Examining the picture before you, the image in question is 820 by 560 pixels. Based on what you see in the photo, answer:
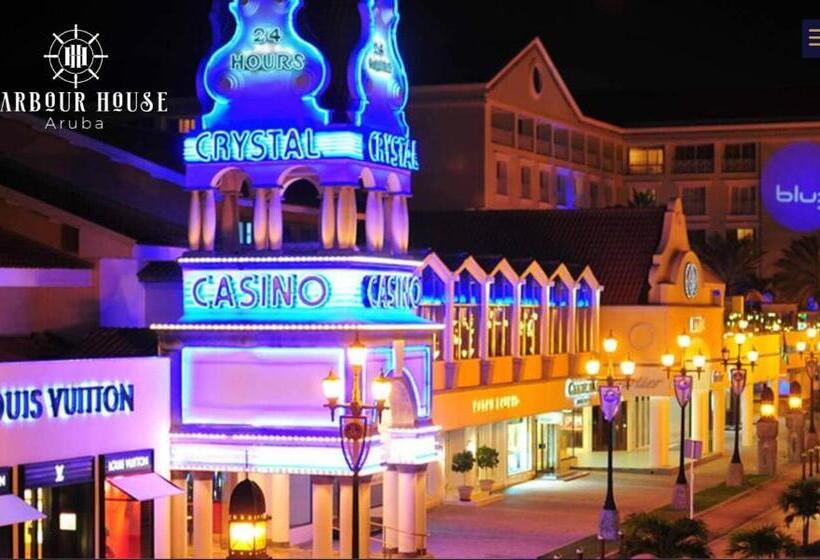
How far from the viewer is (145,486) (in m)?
34.6

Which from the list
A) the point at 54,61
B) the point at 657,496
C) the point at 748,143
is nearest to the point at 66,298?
the point at 54,61

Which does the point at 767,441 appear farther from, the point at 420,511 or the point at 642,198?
the point at 642,198

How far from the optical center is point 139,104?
53.1 m

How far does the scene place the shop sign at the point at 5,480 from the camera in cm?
3109

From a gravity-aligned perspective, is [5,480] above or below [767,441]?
above

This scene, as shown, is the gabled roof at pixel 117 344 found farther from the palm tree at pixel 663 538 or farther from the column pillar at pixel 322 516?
the palm tree at pixel 663 538

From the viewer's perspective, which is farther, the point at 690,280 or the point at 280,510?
the point at 690,280

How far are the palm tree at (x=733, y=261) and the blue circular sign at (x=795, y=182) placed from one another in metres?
5.68

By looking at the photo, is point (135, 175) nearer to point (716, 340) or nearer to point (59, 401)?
point (59, 401)

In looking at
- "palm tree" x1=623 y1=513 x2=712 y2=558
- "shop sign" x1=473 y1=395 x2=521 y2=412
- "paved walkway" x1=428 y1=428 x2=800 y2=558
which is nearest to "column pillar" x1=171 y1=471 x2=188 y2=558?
"paved walkway" x1=428 y1=428 x2=800 y2=558

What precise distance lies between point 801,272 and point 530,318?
4864 cm

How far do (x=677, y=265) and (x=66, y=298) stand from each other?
27.5 metres

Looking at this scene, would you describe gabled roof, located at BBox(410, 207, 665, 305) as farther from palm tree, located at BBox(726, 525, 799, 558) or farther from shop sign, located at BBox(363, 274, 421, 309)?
palm tree, located at BBox(726, 525, 799, 558)

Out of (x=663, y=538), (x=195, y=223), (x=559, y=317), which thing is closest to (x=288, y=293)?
(x=195, y=223)
